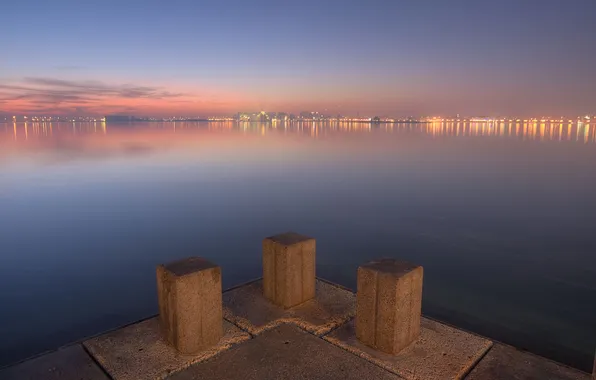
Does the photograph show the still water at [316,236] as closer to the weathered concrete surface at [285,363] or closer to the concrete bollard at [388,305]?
the concrete bollard at [388,305]

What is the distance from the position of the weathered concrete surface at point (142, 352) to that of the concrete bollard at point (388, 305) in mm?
2045

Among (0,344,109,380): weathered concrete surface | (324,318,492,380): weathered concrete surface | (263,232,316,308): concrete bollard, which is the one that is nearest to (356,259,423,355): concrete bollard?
(324,318,492,380): weathered concrete surface

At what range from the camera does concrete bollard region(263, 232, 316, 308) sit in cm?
781

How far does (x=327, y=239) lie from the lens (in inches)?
634

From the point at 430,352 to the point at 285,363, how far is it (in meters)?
2.28

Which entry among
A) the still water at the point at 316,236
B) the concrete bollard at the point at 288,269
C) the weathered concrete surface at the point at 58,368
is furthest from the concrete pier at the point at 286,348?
the still water at the point at 316,236

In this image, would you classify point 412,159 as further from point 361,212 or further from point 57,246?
point 57,246

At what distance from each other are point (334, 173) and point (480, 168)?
1343cm

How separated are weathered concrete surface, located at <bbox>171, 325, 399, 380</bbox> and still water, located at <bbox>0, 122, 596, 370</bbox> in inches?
178

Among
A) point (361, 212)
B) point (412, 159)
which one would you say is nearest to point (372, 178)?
point (361, 212)

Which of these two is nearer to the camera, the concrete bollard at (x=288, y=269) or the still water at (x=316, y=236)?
the concrete bollard at (x=288, y=269)

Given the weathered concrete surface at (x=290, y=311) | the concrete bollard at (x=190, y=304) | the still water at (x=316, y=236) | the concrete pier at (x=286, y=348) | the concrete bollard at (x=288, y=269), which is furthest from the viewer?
the still water at (x=316, y=236)

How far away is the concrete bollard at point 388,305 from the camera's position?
6.31 m

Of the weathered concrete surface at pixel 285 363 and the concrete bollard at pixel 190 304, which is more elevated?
the concrete bollard at pixel 190 304
